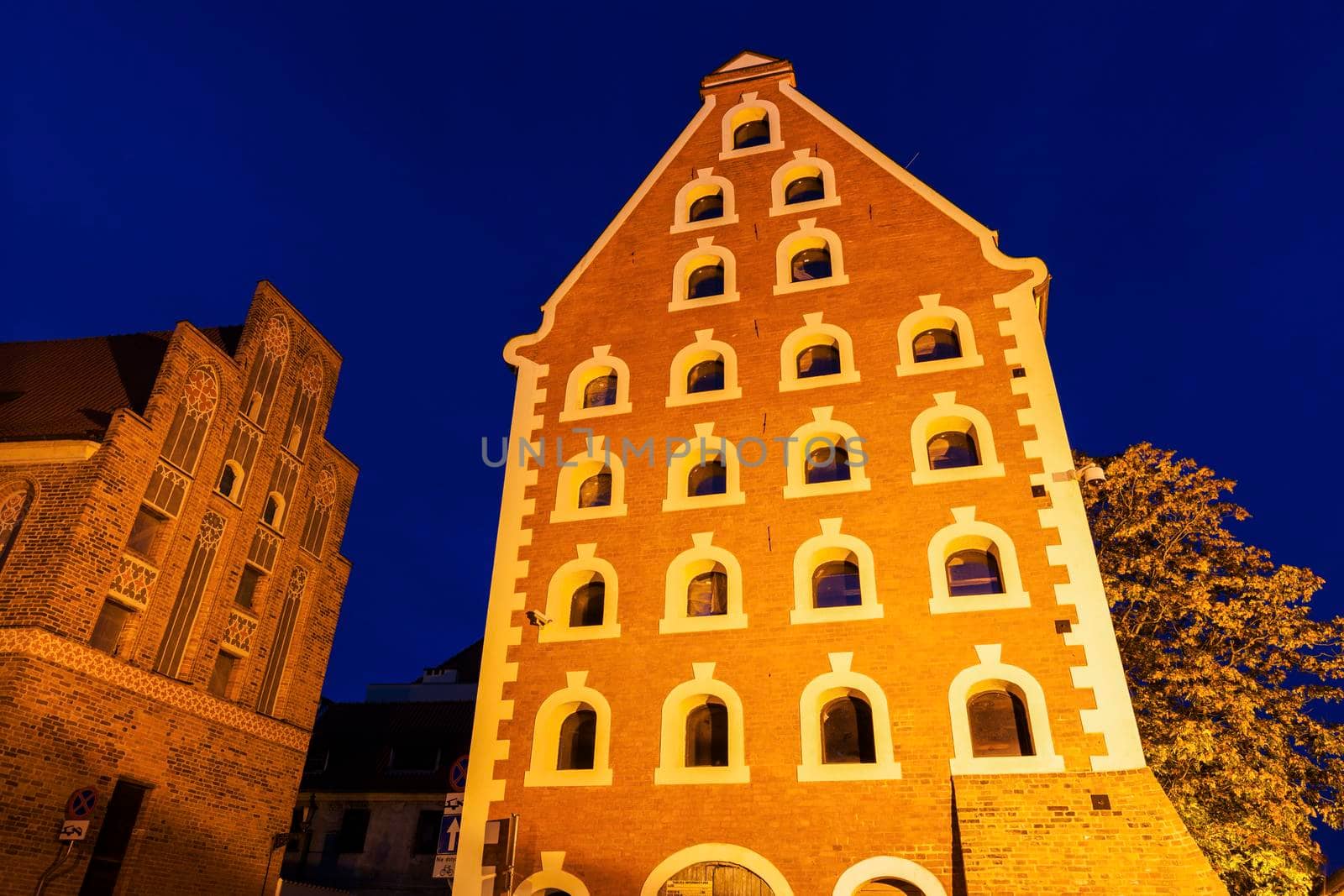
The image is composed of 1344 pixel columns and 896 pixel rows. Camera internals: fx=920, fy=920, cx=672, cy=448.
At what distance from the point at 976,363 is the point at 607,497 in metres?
7.54

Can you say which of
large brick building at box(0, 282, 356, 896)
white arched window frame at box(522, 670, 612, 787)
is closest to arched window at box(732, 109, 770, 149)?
white arched window frame at box(522, 670, 612, 787)

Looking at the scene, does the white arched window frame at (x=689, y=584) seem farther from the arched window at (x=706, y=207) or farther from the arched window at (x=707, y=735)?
the arched window at (x=706, y=207)

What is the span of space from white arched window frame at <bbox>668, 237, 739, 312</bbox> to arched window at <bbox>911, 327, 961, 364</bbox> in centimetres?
398

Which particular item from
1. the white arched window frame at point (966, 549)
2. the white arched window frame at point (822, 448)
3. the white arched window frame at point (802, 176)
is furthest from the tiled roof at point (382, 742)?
the white arched window frame at point (966, 549)

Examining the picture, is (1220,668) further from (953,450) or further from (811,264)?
(811,264)

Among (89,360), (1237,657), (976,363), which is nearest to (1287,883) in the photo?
(1237,657)

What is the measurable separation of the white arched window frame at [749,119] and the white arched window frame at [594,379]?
6033 mm

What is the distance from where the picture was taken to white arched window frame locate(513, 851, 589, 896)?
14.4 m

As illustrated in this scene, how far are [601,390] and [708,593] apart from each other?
17.9ft

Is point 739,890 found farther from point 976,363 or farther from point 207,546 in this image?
point 207,546

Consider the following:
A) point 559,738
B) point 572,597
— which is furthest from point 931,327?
point 559,738

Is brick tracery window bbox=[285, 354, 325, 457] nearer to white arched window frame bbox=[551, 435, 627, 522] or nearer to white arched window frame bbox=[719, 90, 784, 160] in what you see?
white arched window frame bbox=[551, 435, 627, 522]

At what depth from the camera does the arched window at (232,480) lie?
24136 millimetres

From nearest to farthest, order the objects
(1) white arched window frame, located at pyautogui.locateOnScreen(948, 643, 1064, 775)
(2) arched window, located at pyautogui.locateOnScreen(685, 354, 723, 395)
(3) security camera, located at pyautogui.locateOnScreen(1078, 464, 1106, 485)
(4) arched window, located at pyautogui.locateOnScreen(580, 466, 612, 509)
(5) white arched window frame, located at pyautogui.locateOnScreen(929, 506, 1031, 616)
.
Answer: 1. (1) white arched window frame, located at pyautogui.locateOnScreen(948, 643, 1064, 775)
2. (5) white arched window frame, located at pyautogui.locateOnScreen(929, 506, 1031, 616)
3. (3) security camera, located at pyautogui.locateOnScreen(1078, 464, 1106, 485)
4. (4) arched window, located at pyautogui.locateOnScreen(580, 466, 612, 509)
5. (2) arched window, located at pyautogui.locateOnScreen(685, 354, 723, 395)
